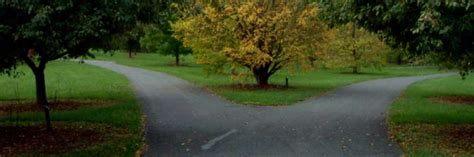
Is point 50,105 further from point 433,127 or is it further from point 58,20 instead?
point 433,127

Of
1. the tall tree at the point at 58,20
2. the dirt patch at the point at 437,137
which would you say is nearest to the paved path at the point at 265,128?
the dirt patch at the point at 437,137

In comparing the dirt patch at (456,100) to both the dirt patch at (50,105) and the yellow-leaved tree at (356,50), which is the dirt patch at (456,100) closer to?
the dirt patch at (50,105)

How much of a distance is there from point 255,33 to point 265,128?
11709mm

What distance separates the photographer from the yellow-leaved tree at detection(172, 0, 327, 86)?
78.9 ft

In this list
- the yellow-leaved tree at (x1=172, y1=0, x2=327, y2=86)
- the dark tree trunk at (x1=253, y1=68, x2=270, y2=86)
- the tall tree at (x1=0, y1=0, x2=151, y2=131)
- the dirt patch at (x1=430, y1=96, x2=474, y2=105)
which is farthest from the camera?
the dark tree trunk at (x1=253, y1=68, x2=270, y2=86)

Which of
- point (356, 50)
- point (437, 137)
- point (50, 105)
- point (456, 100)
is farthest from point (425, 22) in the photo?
point (356, 50)

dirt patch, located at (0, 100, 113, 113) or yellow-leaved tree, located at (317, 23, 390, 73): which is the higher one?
yellow-leaved tree, located at (317, 23, 390, 73)

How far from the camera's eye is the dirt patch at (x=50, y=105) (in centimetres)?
1654

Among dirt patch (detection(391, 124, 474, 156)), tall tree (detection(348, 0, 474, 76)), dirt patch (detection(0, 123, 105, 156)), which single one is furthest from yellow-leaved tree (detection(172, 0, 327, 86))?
tall tree (detection(348, 0, 474, 76))

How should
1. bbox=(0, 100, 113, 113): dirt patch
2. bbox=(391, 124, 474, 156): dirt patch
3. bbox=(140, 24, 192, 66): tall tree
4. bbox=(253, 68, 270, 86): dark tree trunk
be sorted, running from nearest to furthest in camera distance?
bbox=(391, 124, 474, 156): dirt patch → bbox=(0, 100, 113, 113): dirt patch → bbox=(253, 68, 270, 86): dark tree trunk → bbox=(140, 24, 192, 66): tall tree

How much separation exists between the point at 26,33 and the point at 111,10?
150cm

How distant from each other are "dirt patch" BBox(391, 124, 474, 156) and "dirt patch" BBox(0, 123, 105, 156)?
6442 millimetres

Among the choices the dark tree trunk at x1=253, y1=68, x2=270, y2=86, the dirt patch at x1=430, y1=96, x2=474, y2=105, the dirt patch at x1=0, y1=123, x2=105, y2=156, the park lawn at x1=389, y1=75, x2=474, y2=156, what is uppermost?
the dark tree trunk at x1=253, y1=68, x2=270, y2=86

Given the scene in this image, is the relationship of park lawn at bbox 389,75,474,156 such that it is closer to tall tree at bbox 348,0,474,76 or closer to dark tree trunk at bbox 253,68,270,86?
tall tree at bbox 348,0,474,76
